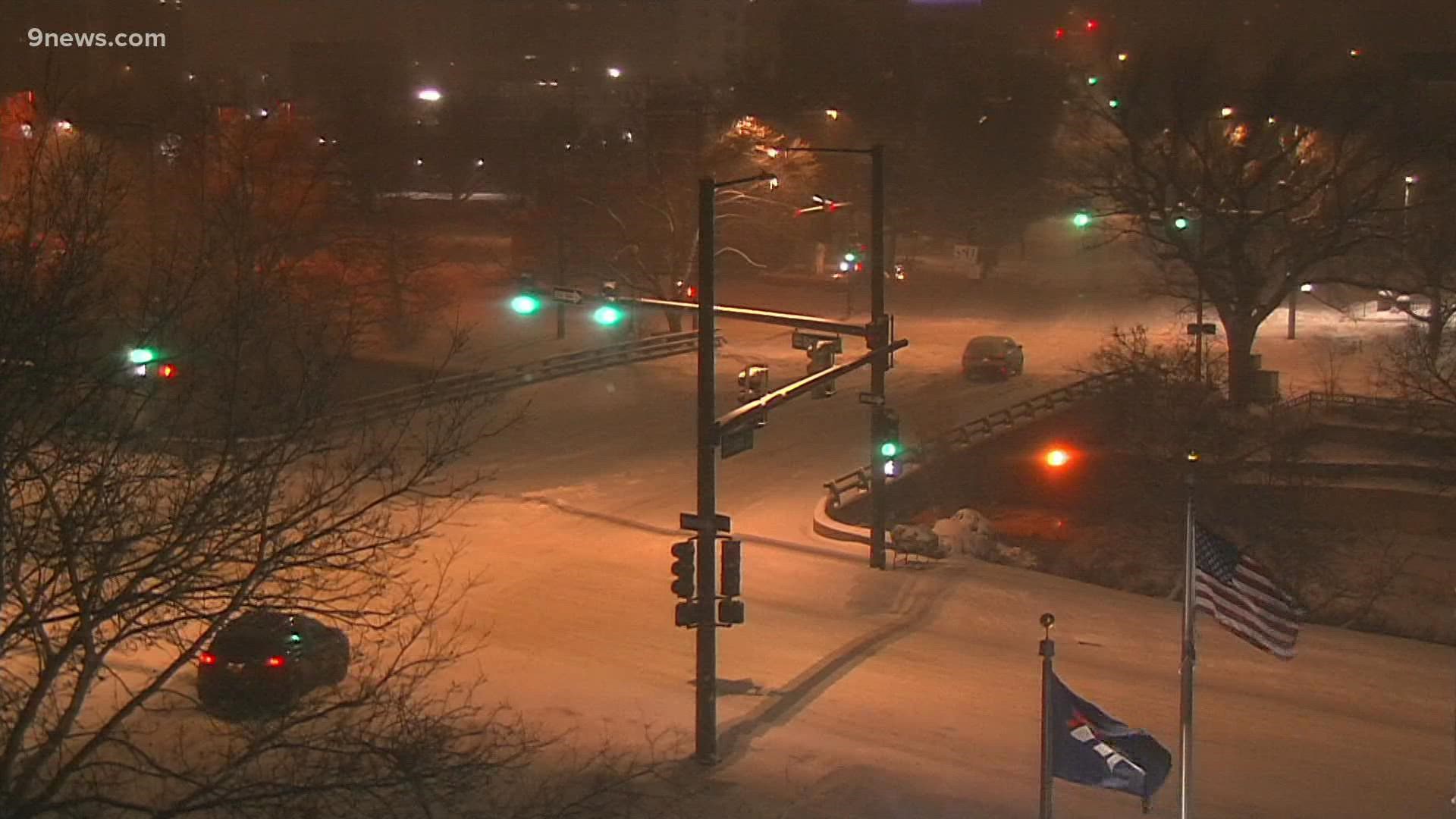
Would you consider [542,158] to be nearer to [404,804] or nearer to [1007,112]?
[1007,112]

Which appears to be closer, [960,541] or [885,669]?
[885,669]

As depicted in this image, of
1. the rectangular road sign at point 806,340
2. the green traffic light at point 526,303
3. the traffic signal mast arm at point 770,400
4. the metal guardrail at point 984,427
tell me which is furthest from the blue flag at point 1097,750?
the metal guardrail at point 984,427

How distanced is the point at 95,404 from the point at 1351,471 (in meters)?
34.3

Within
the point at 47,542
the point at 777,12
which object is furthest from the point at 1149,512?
the point at 777,12

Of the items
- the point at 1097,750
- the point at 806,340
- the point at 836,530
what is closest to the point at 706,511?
the point at 806,340

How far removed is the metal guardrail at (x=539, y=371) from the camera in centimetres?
3719

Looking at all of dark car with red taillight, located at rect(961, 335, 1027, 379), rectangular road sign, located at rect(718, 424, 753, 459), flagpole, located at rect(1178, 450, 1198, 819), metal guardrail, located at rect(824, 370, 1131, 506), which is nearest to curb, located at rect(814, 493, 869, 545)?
metal guardrail, located at rect(824, 370, 1131, 506)

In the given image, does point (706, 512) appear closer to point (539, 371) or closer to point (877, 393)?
point (877, 393)

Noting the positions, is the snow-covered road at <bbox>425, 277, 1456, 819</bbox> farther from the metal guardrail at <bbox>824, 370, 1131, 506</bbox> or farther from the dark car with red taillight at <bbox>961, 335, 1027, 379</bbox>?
the dark car with red taillight at <bbox>961, 335, 1027, 379</bbox>

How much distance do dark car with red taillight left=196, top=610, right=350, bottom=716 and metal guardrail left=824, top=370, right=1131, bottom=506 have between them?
50.6 feet

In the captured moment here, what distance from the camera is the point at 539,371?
4497 cm

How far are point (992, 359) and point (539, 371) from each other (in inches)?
491

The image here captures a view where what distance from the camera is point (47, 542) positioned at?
8562 mm

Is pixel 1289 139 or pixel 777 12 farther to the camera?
pixel 777 12
